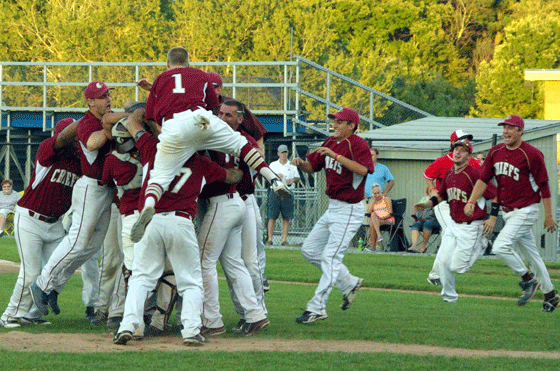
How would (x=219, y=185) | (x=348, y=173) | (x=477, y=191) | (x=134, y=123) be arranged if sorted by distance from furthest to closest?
(x=477, y=191) → (x=348, y=173) → (x=219, y=185) → (x=134, y=123)

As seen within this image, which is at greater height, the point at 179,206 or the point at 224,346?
the point at 179,206

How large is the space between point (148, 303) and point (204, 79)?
222 centimetres

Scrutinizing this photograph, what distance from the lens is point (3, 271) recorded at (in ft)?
45.9

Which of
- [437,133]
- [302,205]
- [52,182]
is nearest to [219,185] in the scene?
[52,182]

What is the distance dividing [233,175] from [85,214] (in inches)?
60.8

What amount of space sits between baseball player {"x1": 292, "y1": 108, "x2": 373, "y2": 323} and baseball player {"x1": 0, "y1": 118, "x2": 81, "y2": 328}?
7.40 feet

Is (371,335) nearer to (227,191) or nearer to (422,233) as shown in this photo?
(227,191)

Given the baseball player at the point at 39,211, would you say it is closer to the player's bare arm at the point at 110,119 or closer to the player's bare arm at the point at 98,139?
the player's bare arm at the point at 98,139

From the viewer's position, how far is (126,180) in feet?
25.9

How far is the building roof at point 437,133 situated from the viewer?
1842cm

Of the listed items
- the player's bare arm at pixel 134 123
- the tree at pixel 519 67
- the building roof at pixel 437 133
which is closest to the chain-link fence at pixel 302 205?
the building roof at pixel 437 133

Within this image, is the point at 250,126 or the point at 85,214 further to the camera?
the point at 250,126

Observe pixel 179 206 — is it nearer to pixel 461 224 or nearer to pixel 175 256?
pixel 175 256

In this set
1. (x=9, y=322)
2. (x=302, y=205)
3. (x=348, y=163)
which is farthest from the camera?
(x=302, y=205)
